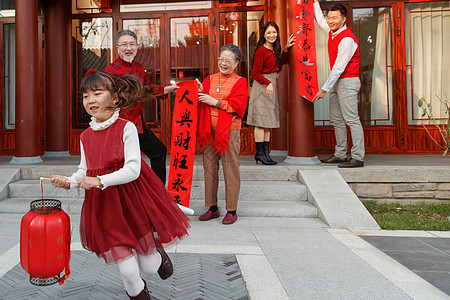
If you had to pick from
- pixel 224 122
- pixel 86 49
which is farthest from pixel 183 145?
pixel 86 49

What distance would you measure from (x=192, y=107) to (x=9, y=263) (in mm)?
2044

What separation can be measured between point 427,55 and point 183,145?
5.64 metres

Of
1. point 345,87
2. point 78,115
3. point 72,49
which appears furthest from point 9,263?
point 72,49

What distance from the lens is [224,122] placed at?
335 centimetres

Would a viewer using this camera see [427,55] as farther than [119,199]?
Yes

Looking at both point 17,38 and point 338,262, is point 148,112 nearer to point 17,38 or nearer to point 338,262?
point 17,38

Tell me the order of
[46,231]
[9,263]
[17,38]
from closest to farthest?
[46,231], [9,263], [17,38]

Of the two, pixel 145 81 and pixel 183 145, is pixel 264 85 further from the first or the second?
pixel 145 81

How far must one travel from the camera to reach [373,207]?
160 inches

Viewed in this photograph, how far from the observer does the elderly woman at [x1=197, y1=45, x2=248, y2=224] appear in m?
3.31

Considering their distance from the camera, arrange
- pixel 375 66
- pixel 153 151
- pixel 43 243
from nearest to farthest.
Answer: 1. pixel 43 243
2. pixel 153 151
3. pixel 375 66

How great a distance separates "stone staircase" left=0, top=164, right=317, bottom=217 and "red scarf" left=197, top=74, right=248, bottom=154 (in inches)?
34.7

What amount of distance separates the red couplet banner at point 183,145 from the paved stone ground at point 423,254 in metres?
1.84

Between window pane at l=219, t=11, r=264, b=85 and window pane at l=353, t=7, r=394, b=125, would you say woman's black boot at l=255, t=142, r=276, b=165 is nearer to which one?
window pane at l=219, t=11, r=264, b=85
